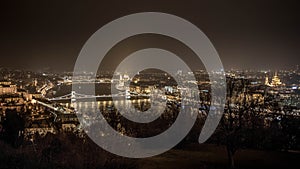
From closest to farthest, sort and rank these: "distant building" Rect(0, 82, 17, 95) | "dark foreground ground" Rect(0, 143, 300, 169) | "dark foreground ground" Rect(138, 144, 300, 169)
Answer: "dark foreground ground" Rect(0, 143, 300, 169) → "dark foreground ground" Rect(138, 144, 300, 169) → "distant building" Rect(0, 82, 17, 95)

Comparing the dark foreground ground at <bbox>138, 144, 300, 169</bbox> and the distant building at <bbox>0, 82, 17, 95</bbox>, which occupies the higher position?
the distant building at <bbox>0, 82, 17, 95</bbox>

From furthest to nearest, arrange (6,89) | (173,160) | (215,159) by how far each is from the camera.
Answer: (6,89) → (215,159) → (173,160)

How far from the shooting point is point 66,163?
379cm

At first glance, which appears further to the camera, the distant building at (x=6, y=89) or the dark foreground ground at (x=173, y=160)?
the distant building at (x=6, y=89)

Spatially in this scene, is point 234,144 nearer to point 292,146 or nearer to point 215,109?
point 215,109

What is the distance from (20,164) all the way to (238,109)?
3.19 m

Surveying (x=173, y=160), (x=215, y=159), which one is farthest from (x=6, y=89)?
(x=215, y=159)

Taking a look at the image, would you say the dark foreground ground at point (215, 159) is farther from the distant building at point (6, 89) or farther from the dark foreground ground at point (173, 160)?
the distant building at point (6, 89)

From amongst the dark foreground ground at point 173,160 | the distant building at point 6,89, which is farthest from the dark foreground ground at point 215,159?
the distant building at point 6,89

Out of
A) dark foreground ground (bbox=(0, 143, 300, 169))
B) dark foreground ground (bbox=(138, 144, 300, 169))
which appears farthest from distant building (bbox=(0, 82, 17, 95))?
dark foreground ground (bbox=(138, 144, 300, 169))

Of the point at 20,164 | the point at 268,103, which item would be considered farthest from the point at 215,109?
the point at 20,164

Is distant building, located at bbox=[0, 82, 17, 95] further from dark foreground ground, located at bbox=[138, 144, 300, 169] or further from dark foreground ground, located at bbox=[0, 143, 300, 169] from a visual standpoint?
dark foreground ground, located at bbox=[138, 144, 300, 169]

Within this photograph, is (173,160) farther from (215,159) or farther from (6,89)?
(6,89)

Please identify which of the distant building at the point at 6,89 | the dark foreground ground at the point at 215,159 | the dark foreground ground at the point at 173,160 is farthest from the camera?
the distant building at the point at 6,89
